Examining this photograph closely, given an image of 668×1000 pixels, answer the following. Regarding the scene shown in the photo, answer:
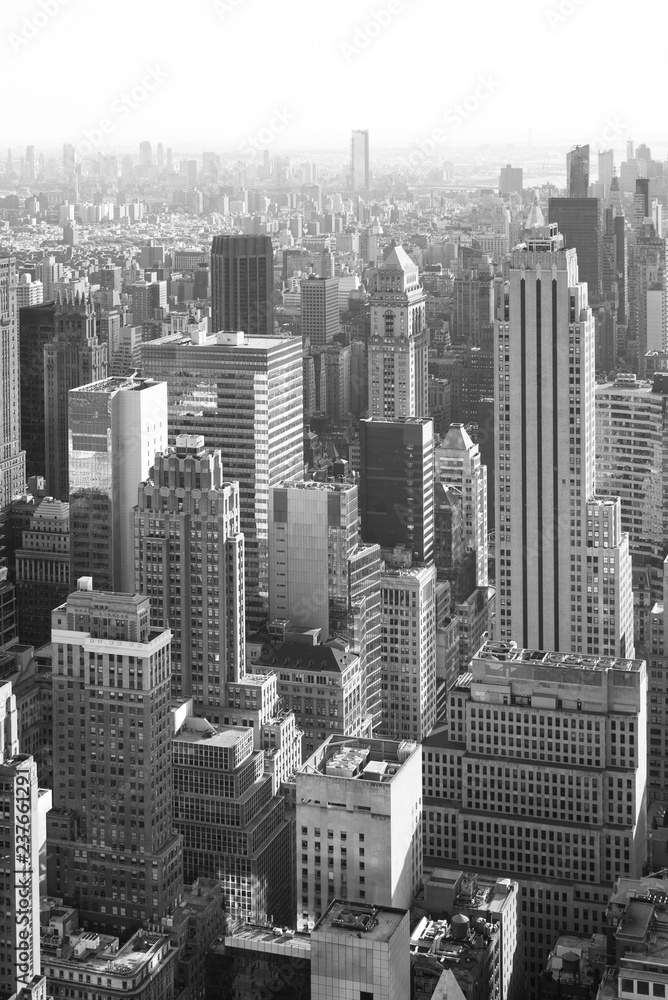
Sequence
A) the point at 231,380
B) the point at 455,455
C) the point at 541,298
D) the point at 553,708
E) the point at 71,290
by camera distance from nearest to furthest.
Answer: the point at 553,708, the point at 541,298, the point at 231,380, the point at 455,455, the point at 71,290

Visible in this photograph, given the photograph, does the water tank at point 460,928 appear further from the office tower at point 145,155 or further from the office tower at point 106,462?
the office tower at point 145,155

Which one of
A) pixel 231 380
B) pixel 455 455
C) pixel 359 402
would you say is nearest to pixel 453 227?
pixel 359 402

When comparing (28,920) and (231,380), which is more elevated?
(231,380)

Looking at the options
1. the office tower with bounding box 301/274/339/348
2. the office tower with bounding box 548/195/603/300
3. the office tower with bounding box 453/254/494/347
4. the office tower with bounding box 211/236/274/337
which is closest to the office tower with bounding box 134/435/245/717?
the office tower with bounding box 211/236/274/337

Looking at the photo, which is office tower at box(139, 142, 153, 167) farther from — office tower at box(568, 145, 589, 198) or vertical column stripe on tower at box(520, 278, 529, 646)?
office tower at box(568, 145, 589, 198)

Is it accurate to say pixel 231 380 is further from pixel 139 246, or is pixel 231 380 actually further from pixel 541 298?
pixel 139 246

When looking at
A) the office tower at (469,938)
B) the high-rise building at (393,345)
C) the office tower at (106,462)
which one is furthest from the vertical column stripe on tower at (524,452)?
the office tower at (469,938)

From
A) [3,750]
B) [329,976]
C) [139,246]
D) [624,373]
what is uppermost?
[139,246]

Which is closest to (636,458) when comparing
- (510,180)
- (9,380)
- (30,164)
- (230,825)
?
(510,180)
